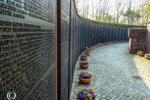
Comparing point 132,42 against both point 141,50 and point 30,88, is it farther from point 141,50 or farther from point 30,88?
point 30,88

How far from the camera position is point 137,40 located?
2028 centimetres

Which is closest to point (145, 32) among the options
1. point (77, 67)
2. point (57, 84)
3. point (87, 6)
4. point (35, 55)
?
point (77, 67)

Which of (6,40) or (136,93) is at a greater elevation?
(6,40)

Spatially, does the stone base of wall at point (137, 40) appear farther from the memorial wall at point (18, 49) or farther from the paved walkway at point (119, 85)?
the memorial wall at point (18, 49)

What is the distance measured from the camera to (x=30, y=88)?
1.60 meters

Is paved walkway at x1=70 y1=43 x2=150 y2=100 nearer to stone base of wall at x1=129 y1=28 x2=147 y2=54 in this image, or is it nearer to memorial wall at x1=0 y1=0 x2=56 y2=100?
memorial wall at x1=0 y1=0 x2=56 y2=100

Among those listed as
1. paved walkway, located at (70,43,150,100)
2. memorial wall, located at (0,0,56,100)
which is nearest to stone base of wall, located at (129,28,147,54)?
paved walkway, located at (70,43,150,100)

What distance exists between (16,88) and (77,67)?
11.3m

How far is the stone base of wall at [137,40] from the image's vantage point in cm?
2003

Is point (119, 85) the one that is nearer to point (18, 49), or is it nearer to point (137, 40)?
point (18, 49)

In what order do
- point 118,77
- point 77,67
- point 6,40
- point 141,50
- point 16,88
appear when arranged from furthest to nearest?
1. point 141,50
2. point 77,67
3. point 118,77
4. point 16,88
5. point 6,40

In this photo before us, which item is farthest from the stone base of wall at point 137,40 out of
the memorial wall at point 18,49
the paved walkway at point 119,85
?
the memorial wall at point 18,49

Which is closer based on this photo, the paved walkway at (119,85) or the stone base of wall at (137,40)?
the paved walkway at (119,85)

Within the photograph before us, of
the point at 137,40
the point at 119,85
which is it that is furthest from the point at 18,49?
the point at 137,40
